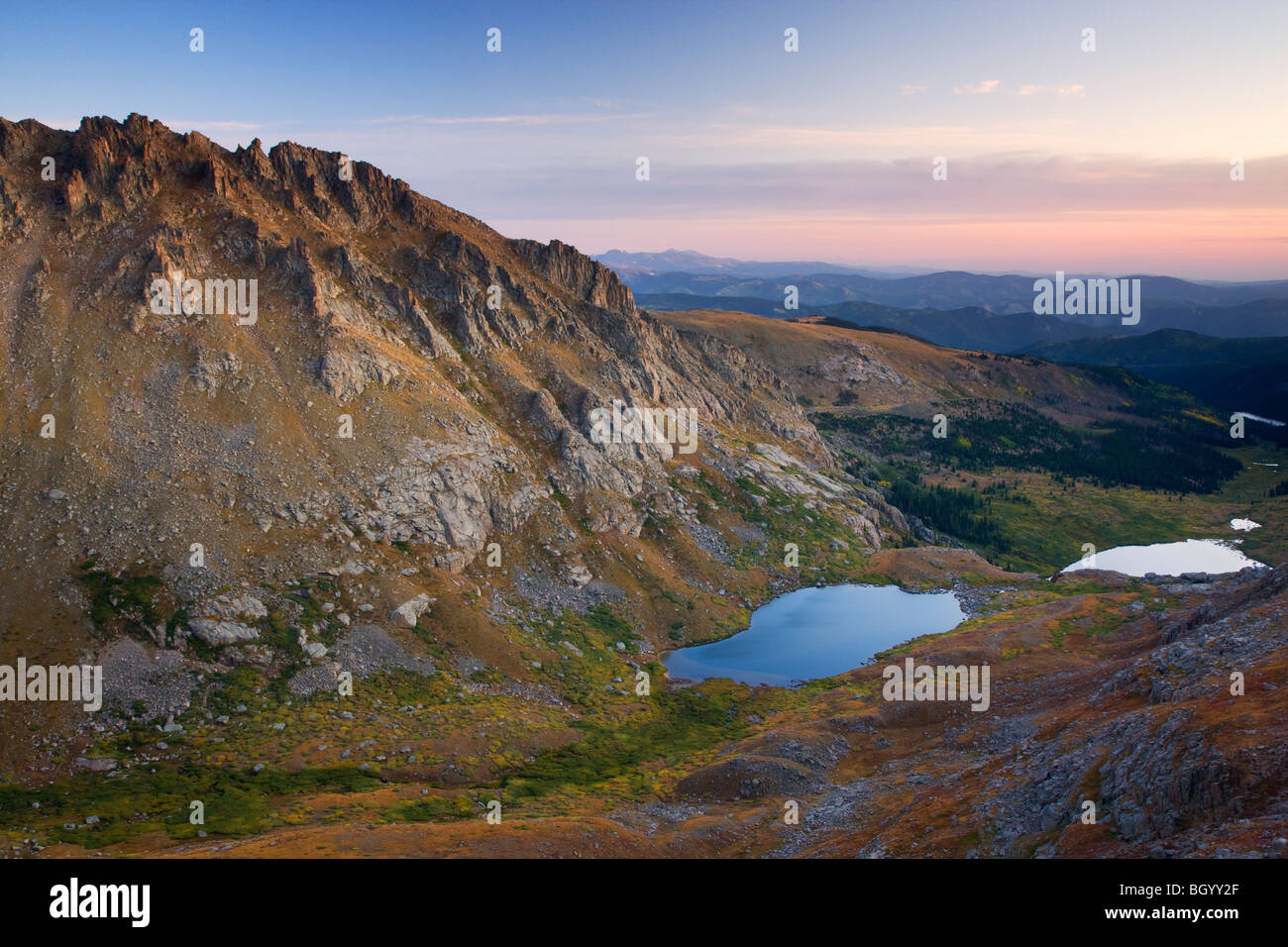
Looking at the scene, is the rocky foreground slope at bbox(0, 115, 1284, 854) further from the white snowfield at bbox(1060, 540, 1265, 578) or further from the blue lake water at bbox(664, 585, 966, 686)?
the white snowfield at bbox(1060, 540, 1265, 578)

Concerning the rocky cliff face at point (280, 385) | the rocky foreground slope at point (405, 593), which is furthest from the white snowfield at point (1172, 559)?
the rocky cliff face at point (280, 385)

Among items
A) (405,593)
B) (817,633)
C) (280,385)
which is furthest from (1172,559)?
(280,385)

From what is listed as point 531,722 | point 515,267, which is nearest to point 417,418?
point 531,722

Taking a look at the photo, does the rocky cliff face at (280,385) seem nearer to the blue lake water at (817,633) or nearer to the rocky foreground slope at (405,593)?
the rocky foreground slope at (405,593)

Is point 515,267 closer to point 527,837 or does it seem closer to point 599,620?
point 599,620

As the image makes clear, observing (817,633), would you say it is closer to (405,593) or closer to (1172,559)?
(405,593)

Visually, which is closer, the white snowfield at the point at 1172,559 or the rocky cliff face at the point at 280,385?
the rocky cliff face at the point at 280,385
